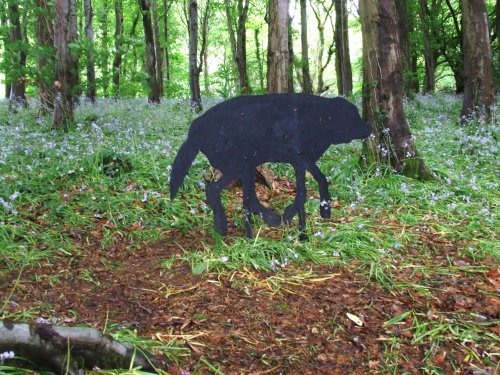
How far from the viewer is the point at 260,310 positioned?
3.54 m

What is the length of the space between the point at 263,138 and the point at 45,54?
17.9ft

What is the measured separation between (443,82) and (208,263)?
41.6 metres

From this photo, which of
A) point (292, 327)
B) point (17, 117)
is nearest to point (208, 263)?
point (292, 327)

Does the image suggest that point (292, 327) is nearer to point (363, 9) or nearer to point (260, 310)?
point (260, 310)

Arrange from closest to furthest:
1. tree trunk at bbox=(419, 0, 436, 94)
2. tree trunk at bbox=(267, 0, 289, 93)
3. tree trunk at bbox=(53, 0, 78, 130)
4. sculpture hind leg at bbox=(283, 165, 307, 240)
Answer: sculpture hind leg at bbox=(283, 165, 307, 240), tree trunk at bbox=(267, 0, 289, 93), tree trunk at bbox=(53, 0, 78, 130), tree trunk at bbox=(419, 0, 436, 94)

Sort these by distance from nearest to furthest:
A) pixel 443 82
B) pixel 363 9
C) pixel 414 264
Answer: pixel 414 264 < pixel 363 9 < pixel 443 82

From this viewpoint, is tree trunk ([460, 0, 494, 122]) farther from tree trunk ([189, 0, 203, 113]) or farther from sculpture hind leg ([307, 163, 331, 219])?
sculpture hind leg ([307, 163, 331, 219])

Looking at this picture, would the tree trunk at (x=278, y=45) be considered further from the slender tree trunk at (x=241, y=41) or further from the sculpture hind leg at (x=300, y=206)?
the slender tree trunk at (x=241, y=41)

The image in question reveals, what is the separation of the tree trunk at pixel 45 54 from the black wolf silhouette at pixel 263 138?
200 inches

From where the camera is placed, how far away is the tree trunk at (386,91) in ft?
21.5

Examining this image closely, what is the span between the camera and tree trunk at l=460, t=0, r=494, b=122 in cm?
1054

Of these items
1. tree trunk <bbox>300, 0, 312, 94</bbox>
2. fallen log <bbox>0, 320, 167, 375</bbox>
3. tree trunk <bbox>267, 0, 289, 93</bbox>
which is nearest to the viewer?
fallen log <bbox>0, 320, 167, 375</bbox>

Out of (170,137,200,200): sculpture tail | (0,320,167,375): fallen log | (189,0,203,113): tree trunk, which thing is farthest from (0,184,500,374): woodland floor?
(189,0,203,113): tree trunk

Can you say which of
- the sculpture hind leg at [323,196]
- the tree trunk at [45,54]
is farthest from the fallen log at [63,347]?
the tree trunk at [45,54]
